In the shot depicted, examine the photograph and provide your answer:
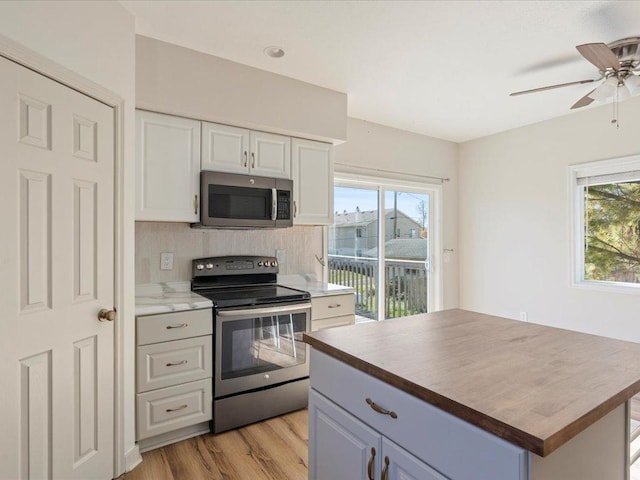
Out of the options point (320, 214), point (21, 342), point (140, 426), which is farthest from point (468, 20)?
point (140, 426)

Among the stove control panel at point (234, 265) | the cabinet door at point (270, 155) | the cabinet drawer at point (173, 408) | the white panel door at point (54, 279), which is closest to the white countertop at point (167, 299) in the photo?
the stove control panel at point (234, 265)

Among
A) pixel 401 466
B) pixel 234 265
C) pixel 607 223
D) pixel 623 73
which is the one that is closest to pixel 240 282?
pixel 234 265

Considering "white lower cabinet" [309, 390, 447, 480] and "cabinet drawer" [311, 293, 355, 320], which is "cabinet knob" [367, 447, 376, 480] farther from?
"cabinet drawer" [311, 293, 355, 320]

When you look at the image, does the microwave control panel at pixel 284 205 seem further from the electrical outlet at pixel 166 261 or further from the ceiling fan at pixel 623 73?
the ceiling fan at pixel 623 73

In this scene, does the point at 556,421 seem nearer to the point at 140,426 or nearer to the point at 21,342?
the point at 21,342

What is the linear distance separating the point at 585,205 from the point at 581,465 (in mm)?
3471

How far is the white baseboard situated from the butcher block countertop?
140cm

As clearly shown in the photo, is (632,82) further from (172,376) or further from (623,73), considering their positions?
(172,376)

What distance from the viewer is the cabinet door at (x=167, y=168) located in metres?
2.32

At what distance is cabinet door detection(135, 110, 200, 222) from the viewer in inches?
91.3

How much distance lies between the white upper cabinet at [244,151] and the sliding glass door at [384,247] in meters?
0.96

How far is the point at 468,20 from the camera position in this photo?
6.82ft

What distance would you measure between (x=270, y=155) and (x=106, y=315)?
1.61 m

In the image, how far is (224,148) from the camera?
2.63 metres
